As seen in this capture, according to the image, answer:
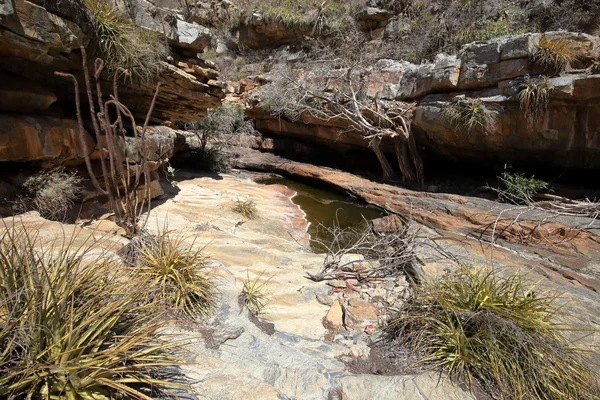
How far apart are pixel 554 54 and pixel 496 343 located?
7.19m

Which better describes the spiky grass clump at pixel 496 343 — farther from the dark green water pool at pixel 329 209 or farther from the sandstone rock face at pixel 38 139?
the sandstone rock face at pixel 38 139

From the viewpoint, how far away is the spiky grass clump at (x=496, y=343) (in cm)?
195

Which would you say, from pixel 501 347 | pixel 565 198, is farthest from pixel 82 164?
pixel 565 198

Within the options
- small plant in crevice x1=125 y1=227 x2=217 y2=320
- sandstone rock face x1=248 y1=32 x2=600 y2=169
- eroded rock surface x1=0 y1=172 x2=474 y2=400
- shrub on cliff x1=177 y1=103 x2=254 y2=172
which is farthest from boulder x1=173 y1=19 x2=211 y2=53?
sandstone rock face x1=248 y1=32 x2=600 y2=169

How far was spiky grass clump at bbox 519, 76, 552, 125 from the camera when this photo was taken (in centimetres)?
657

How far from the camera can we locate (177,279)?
258 centimetres

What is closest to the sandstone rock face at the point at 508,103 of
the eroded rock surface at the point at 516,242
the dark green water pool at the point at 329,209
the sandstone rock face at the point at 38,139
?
the eroded rock surface at the point at 516,242

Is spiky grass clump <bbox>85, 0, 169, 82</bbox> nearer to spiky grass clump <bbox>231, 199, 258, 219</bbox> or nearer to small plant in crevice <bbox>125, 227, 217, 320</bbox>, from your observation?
spiky grass clump <bbox>231, 199, 258, 219</bbox>

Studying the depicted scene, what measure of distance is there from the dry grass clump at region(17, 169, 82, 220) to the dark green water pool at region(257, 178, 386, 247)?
4.34 metres

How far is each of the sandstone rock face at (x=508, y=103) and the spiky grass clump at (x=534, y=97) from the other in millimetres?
108

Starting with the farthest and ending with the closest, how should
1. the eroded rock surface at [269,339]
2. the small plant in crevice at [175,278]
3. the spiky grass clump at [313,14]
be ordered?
1. the spiky grass clump at [313,14]
2. the small plant in crevice at [175,278]
3. the eroded rock surface at [269,339]

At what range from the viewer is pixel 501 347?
2125mm

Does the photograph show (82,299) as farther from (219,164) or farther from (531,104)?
(219,164)

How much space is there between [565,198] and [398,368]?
22.7 feet
